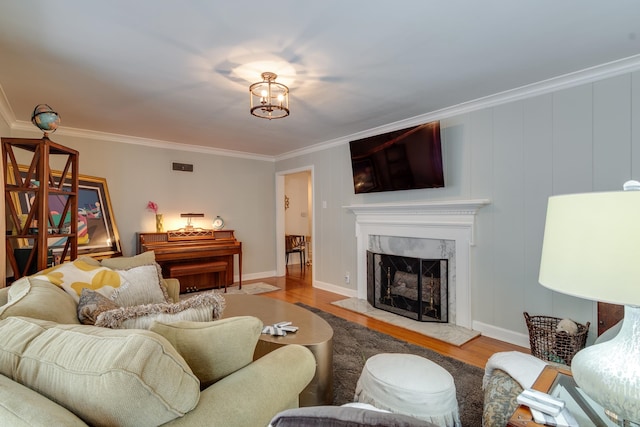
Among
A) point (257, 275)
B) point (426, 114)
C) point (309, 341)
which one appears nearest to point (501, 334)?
point (309, 341)

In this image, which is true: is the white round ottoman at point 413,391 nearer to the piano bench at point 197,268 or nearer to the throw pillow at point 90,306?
the throw pillow at point 90,306

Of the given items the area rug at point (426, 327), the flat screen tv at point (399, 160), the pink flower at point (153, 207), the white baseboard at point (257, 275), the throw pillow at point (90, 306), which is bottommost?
the area rug at point (426, 327)

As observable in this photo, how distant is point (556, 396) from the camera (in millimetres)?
1174

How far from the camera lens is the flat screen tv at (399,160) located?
3.40 metres

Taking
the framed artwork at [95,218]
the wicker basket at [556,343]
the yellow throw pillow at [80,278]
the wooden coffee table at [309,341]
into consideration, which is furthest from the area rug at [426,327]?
the framed artwork at [95,218]

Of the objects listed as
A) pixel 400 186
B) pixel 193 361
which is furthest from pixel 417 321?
pixel 193 361

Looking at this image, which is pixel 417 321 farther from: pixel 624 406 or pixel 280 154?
pixel 280 154

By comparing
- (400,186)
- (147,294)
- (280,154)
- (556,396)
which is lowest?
(556,396)

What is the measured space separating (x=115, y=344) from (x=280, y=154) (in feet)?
16.7

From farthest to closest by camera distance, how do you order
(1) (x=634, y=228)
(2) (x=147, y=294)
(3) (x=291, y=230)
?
(3) (x=291, y=230) < (2) (x=147, y=294) < (1) (x=634, y=228)

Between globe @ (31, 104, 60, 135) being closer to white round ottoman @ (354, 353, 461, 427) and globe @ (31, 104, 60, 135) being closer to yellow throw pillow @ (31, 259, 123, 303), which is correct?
yellow throw pillow @ (31, 259, 123, 303)

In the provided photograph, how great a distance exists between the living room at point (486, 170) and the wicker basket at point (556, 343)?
25cm

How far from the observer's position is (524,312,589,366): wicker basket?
235 centimetres

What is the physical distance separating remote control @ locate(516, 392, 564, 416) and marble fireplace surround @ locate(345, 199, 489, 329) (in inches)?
89.0
